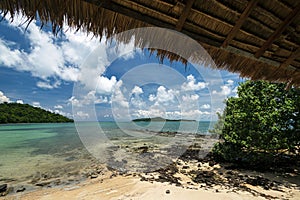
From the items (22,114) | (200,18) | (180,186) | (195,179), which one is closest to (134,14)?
(200,18)

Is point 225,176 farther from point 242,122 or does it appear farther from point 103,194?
point 103,194

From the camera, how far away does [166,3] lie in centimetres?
116

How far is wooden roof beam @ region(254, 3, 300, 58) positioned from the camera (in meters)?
1.27

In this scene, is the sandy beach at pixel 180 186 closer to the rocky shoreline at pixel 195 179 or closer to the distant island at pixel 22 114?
the rocky shoreline at pixel 195 179

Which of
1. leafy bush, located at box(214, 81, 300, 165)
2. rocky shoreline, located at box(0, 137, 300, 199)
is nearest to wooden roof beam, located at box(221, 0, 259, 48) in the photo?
rocky shoreline, located at box(0, 137, 300, 199)

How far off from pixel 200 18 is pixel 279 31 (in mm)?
706

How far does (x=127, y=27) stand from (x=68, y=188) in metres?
4.19

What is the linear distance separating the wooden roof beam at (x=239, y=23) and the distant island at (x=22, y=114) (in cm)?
6071

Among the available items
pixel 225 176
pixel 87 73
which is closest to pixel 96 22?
pixel 87 73

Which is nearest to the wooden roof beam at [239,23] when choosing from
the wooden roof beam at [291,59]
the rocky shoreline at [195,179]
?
the wooden roof beam at [291,59]

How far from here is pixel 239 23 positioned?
1.33 meters

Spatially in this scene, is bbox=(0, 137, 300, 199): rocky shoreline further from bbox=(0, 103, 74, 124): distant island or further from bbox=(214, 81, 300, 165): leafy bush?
bbox=(0, 103, 74, 124): distant island

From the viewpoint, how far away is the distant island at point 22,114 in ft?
161

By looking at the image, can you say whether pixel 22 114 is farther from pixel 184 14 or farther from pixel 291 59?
pixel 291 59
